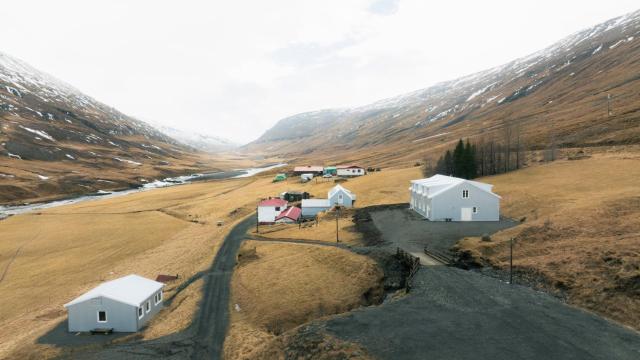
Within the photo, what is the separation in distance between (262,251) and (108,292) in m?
21.4

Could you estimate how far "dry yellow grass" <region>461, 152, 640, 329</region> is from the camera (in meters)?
30.0

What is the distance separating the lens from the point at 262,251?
54.9 m

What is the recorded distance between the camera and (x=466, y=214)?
6262cm

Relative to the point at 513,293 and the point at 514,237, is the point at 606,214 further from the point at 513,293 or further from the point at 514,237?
the point at 513,293

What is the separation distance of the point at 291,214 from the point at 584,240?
50.2 metres

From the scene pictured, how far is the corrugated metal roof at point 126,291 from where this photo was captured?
3688cm

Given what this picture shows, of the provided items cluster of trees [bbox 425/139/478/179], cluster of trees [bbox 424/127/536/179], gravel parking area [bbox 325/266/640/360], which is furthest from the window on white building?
cluster of trees [bbox 425/139/478/179]

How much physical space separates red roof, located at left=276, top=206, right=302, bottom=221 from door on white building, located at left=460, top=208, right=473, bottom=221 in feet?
104

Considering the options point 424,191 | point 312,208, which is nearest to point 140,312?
point 312,208

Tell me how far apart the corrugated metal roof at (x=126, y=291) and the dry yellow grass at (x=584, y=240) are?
36635mm

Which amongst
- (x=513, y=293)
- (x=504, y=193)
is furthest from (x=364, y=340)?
(x=504, y=193)

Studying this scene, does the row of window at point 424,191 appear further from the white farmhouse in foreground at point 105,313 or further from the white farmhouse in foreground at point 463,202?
the white farmhouse in foreground at point 105,313

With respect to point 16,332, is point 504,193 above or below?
above

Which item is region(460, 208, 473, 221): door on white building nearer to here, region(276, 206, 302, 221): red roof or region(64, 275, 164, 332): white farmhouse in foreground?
region(276, 206, 302, 221): red roof
